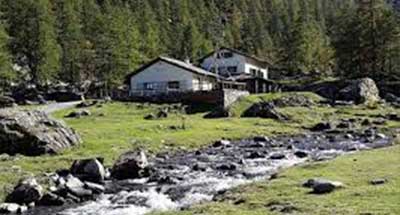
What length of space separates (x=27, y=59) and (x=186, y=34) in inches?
1740

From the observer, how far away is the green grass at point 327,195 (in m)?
23.9

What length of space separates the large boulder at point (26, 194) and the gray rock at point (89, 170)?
542cm

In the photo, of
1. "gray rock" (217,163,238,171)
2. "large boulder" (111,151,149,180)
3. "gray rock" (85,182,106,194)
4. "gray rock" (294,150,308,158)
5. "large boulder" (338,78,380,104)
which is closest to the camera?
"gray rock" (85,182,106,194)

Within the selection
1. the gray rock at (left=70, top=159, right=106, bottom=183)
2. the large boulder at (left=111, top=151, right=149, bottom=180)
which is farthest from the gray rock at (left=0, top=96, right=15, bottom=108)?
the gray rock at (left=70, top=159, right=106, bottom=183)

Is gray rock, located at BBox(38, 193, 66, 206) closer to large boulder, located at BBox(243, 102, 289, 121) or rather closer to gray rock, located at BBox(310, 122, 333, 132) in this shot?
gray rock, located at BBox(310, 122, 333, 132)

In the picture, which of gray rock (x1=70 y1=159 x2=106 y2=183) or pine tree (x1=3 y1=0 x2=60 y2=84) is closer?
Answer: gray rock (x1=70 y1=159 x2=106 y2=183)

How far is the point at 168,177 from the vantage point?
3850 cm

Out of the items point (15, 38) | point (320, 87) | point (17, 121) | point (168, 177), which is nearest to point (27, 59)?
point (15, 38)

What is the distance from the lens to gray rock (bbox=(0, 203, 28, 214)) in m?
30.1

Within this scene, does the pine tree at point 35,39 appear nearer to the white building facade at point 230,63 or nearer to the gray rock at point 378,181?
the white building facade at point 230,63

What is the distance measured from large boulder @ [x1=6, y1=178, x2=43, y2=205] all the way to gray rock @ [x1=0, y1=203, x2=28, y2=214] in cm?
109

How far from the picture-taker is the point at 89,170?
128 ft

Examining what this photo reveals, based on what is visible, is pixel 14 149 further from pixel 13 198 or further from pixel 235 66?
pixel 235 66

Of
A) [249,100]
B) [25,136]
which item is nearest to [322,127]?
[249,100]
